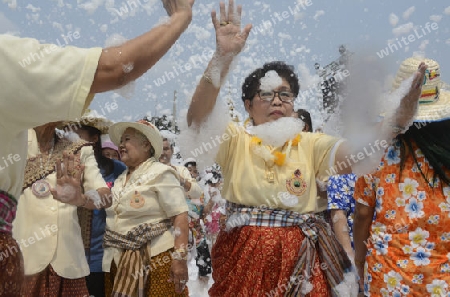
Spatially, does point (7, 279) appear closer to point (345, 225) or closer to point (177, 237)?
point (177, 237)

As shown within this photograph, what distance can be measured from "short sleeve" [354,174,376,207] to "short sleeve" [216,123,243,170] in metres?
0.85

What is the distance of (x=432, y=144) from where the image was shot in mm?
2957

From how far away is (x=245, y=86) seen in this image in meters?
4.04

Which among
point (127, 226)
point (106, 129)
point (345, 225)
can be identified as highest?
point (106, 129)

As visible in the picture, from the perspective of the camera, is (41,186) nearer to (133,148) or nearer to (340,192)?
(133,148)

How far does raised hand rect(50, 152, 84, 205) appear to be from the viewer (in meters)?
3.44

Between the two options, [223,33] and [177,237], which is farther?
[177,237]

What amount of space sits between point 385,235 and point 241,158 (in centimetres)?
104

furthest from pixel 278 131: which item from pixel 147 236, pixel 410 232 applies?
pixel 147 236

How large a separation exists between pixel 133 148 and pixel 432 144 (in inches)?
102

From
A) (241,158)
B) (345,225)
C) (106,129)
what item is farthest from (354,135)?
(106,129)

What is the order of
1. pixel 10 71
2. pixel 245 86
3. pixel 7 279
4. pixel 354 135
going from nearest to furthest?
pixel 10 71
pixel 7 279
pixel 354 135
pixel 245 86

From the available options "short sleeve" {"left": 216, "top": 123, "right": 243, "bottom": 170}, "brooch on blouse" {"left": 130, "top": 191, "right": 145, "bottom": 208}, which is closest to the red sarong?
"short sleeve" {"left": 216, "top": 123, "right": 243, "bottom": 170}

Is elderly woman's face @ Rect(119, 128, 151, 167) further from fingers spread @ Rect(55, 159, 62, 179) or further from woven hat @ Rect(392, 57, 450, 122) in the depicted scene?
woven hat @ Rect(392, 57, 450, 122)
